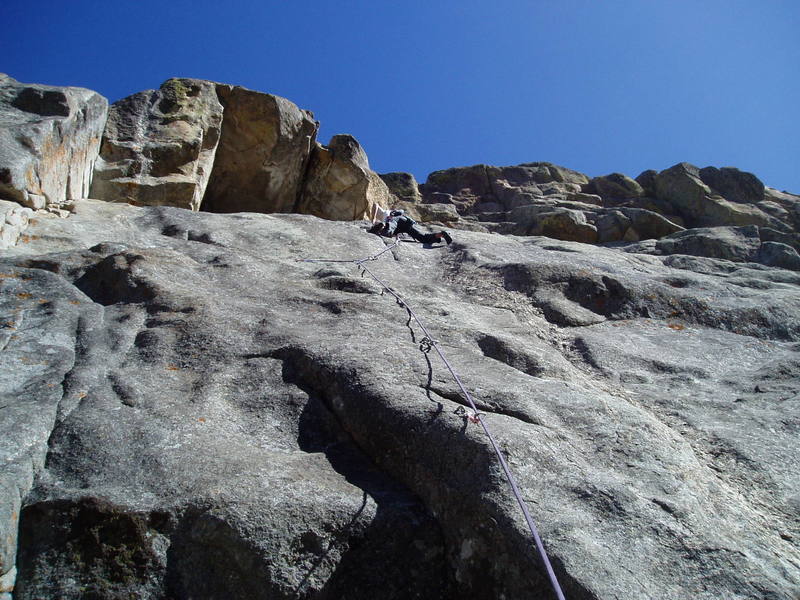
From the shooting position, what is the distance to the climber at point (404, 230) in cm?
1060

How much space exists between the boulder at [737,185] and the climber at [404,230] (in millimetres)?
21628

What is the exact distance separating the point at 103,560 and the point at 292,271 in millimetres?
4963

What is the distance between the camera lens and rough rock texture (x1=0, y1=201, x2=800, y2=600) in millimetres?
3184

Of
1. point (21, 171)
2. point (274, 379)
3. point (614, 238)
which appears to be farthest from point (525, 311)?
point (614, 238)

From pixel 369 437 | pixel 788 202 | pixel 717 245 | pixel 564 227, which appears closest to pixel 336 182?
pixel 564 227

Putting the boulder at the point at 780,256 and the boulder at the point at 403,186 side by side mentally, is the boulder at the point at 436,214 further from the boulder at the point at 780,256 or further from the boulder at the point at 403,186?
the boulder at the point at 780,256

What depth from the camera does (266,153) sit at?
57.0 feet

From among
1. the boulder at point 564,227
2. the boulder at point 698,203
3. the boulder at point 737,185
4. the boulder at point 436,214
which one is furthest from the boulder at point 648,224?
the boulder at point 436,214

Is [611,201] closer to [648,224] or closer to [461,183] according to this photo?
[648,224]

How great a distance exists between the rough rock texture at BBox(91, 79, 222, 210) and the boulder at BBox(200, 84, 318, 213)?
1259 millimetres

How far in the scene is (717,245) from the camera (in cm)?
1403

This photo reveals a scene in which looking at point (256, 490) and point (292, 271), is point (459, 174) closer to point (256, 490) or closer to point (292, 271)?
point (292, 271)

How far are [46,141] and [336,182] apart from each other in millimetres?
10637

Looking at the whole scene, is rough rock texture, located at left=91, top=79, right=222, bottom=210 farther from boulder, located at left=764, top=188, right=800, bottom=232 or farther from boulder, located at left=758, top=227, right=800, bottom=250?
boulder, located at left=764, top=188, right=800, bottom=232
